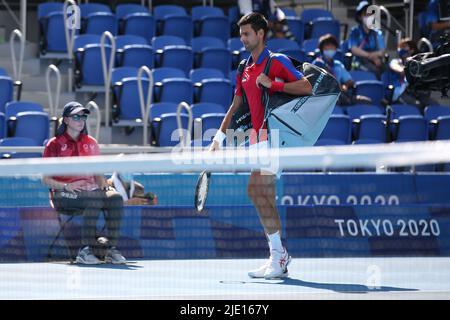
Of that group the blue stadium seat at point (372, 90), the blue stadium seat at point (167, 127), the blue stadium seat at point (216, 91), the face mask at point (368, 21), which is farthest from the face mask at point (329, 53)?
the blue stadium seat at point (167, 127)

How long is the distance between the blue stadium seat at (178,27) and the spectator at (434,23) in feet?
13.3

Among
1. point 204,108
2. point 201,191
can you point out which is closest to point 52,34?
point 204,108

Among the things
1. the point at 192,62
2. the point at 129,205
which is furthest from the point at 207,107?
the point at 129,205

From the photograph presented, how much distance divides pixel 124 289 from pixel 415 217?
15.5 ft

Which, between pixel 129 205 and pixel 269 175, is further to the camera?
pixel 129 205

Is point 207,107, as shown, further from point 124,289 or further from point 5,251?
point 124,289

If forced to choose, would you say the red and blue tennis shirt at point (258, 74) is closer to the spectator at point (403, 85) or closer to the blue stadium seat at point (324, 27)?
the spectator at point (403, 85)

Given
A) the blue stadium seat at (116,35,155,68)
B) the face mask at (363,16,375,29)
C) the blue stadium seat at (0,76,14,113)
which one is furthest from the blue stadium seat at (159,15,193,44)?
the blue stadium seat at (0,76,14,113)

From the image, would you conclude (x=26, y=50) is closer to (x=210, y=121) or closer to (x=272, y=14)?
(x=272, y=14)

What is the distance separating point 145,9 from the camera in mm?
19266

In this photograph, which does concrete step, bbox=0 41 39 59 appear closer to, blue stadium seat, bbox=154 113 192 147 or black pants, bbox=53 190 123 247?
blue stadium seat, bbox=154 113 192 147

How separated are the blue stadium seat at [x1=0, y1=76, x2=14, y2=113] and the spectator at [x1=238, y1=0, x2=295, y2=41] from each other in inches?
203

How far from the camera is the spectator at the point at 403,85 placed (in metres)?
17.4

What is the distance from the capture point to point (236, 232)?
35.1 feet
